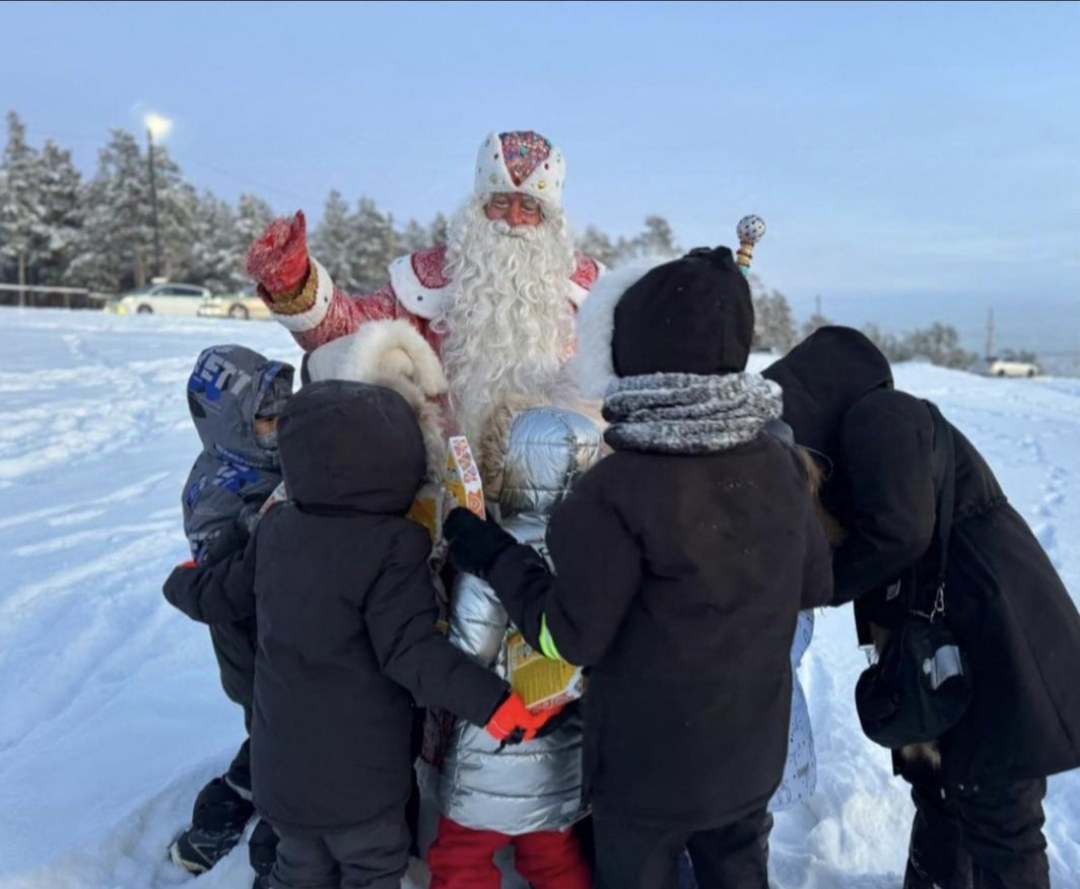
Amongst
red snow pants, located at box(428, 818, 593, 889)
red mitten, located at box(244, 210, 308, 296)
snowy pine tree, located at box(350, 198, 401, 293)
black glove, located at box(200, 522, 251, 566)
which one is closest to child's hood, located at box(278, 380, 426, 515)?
black glove, located at box(200, 522, 251, 566)

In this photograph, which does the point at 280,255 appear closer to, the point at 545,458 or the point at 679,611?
the point at 545,458

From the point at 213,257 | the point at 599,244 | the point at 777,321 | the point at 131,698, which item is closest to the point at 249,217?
the point at 213,257

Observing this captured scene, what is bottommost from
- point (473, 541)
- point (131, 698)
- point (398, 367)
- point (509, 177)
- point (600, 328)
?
point (131, 698)

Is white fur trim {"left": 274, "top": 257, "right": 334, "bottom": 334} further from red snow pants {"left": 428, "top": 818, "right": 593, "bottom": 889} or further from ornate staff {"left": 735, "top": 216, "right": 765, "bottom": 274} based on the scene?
red snow pants {"left": 428, "top": 818, "right": 593, "bottom": 889}

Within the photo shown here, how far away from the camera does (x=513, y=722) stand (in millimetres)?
1980

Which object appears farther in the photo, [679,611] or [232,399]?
[232,399]

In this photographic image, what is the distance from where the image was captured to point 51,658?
393 cm

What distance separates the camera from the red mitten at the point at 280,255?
259cm

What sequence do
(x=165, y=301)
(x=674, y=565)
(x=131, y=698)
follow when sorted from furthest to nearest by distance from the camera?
1. (x=165, y=301)
2. (x=131, y=698)
3. (x=674, y=565)

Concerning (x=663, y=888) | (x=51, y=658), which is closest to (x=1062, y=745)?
(x=663, y=888)

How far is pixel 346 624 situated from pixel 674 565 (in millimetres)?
764

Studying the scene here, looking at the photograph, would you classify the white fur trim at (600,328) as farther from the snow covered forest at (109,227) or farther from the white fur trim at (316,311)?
the snow covered forest at (109,227)

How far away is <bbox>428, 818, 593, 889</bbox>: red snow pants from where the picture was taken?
7.11 ft

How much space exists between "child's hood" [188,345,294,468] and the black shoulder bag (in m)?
1.82
